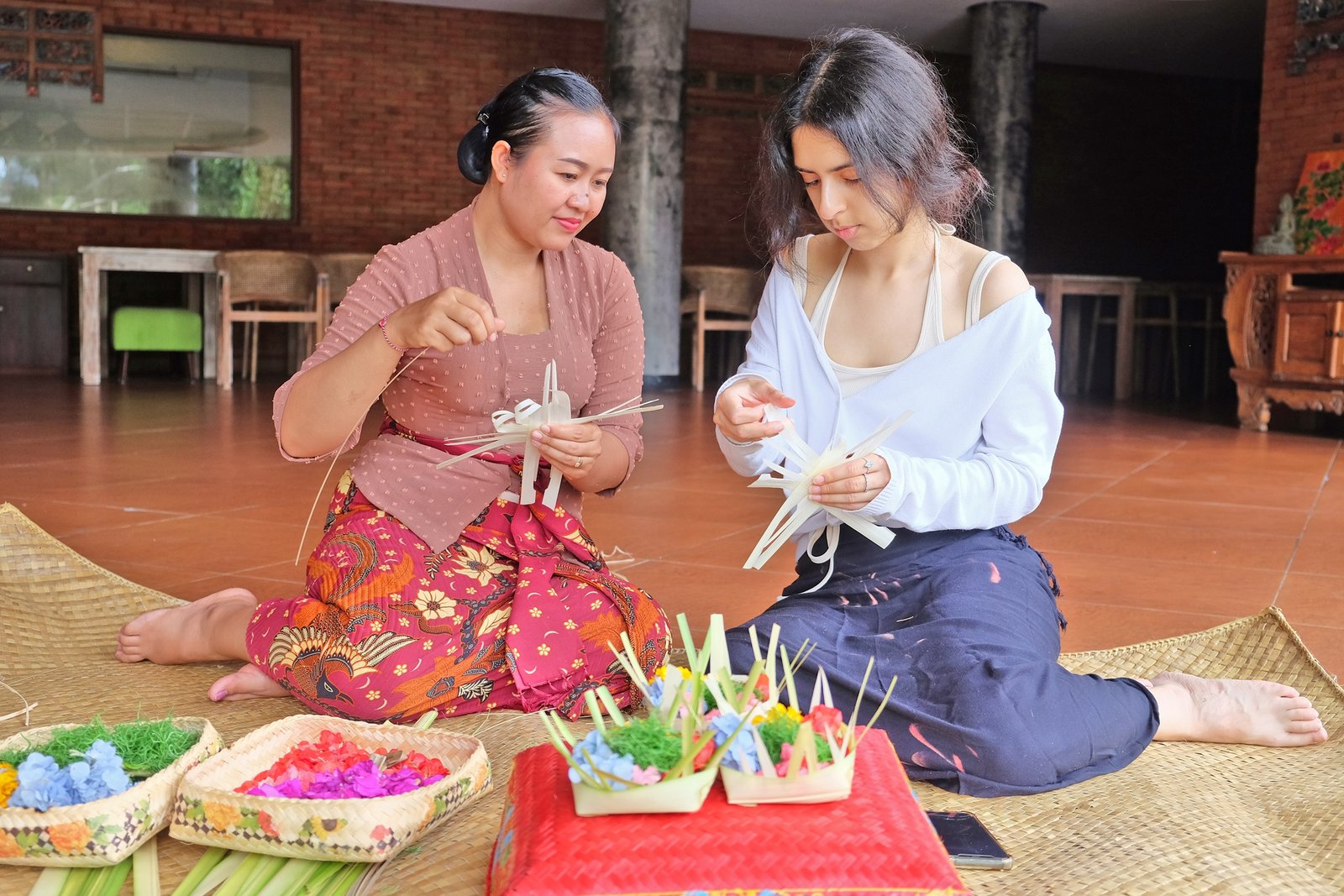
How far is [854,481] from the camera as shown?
1.72 meters

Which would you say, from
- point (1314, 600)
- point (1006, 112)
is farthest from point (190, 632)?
point (1006, 112)

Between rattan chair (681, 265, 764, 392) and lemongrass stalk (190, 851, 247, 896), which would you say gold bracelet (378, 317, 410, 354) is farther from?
rattan chair (681, 265, 764, 392)

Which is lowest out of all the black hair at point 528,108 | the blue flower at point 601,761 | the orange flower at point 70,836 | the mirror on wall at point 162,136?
the orange flower at point 70,836

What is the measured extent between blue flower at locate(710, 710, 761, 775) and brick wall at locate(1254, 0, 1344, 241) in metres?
7.20

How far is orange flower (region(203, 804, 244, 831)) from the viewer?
1406 millimetres

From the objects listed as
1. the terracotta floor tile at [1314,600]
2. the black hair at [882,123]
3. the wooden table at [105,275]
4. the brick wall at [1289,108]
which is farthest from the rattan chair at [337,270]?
the black hair at [882,123]

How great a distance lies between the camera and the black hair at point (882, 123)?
174 cm

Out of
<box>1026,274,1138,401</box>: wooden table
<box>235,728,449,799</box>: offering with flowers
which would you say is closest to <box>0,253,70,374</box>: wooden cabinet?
<box>1026,274,1138,401</box>: wooden table

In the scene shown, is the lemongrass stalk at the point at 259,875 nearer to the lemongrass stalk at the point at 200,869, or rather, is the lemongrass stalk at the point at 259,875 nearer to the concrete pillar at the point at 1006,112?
the lemongrass stalk at the point at 200,869

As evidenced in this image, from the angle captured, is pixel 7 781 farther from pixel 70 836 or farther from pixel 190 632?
pixel 190 632

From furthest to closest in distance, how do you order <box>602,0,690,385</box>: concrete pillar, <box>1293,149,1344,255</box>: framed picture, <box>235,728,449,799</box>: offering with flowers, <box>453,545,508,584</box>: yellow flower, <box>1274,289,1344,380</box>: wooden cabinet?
<box>602,0,690,385</box>: concrete pillar < <box>1293,149,1344,255</box>: framed picture < <box>1274,289,1344,380</box>: wooden cabinet < <box>453,545,508,584</box>: yellow flower < <box>235,728,449,799</box>: offering with flowers

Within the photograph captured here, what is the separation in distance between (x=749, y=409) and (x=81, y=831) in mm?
984

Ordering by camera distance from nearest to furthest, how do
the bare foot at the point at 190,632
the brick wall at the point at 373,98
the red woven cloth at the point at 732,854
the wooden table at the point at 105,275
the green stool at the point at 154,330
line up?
1. the red woven cloth at the point at 732,854
2. the bare foot at the point at 190,632
3. the wooden table at the point at 105,275
4. the green stool at the point at 154,330
5. the brick wall at the point at 373,98

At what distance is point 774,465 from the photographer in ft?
5.96
